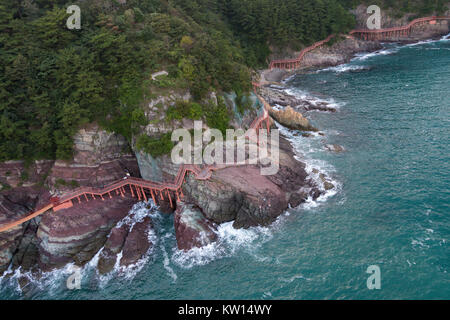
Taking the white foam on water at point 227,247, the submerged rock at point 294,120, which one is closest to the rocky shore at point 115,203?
the white foam on water at point 227,247

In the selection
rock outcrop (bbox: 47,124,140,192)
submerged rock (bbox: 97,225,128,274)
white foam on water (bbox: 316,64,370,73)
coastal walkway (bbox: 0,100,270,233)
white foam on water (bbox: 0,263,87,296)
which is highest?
white foam on water (bbox: 316,64,370,73)

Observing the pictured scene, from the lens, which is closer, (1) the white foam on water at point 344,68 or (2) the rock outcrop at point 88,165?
(2) the rock outcrop at point 88,165

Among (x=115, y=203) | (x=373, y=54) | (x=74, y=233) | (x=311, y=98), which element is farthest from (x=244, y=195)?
(x=373, y=54)

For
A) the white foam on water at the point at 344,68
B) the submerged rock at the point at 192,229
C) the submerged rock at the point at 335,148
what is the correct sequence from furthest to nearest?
the white foam on water at the point at 344,68
the submerged rock at the point at 335,148
the submerged rock at the point at 192,229

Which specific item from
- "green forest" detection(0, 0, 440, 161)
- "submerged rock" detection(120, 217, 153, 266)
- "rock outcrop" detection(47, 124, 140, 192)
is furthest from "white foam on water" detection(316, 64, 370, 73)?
"submerged rock" detection(120, 217, 153, 266)

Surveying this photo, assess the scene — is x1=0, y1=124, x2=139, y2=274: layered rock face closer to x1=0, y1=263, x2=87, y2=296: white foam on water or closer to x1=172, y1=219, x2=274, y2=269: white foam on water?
x1=0, y1=263, x2=87, y2=296: white foam on water

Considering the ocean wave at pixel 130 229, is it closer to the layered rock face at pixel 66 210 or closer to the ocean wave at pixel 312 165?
Answer: the layered rock face at pixel 66 210

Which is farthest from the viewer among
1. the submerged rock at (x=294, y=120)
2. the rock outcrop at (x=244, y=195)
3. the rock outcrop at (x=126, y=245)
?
the submerged rock at (x=294, y=120)
